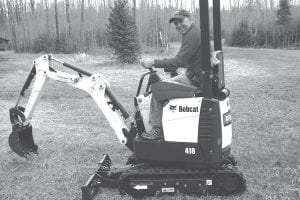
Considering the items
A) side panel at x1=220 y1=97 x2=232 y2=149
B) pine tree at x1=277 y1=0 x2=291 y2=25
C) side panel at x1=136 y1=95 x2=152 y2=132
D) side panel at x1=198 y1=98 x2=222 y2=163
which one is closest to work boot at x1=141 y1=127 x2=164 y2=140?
side panel at x1=136 y1=95 x2=152 y2=132

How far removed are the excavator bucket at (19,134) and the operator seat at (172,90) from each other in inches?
114

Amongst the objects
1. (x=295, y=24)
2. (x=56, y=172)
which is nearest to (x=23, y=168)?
(x=56, y=172)

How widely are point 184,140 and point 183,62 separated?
40.8 inches

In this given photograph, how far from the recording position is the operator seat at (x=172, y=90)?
5.52 metres

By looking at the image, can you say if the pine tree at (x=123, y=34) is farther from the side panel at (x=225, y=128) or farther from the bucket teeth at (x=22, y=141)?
the side panel at (x=225, y=128)

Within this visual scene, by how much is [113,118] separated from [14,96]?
12.2 metres

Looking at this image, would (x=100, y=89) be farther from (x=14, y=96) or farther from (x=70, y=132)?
(x=14, y=96)

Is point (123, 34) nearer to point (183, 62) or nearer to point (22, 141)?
point (22, 141)

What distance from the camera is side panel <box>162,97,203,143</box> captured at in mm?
5516

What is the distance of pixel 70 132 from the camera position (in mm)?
10391

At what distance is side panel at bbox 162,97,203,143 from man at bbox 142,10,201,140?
17 centimetres

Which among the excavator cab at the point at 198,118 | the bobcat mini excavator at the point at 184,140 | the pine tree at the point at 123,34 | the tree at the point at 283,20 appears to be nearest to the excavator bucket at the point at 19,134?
the bobcat mini excavator at the point at 184,140

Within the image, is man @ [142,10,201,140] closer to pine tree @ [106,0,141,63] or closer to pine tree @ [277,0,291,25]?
pine tree @ [106,0,141,63]

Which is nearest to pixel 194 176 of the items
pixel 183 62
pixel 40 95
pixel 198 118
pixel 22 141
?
pixel 198 118
